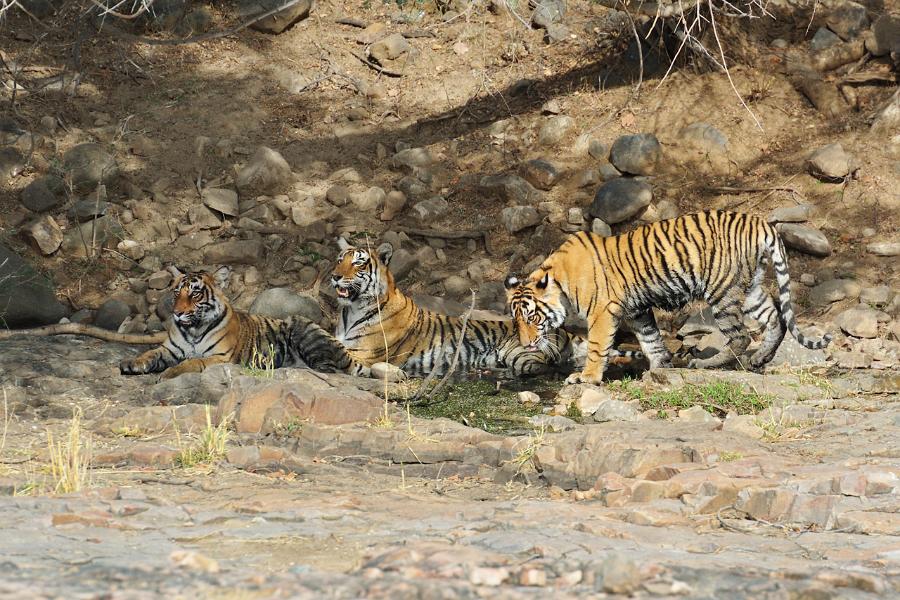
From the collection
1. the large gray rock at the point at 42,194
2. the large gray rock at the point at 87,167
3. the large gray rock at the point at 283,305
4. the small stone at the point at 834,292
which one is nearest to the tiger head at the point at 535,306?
the large gray rock at the point at 283,305

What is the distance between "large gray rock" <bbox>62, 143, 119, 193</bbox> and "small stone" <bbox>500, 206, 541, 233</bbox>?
4005mm

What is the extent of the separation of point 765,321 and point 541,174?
3.64 meters

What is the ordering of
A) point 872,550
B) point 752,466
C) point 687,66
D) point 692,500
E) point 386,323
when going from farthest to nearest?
point 687,66, point 386,323, point 752,466, point 692,500, point 872,550

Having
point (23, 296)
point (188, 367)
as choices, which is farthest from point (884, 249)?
point (23, 296)

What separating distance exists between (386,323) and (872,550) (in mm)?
6210

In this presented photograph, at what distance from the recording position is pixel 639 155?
11.5 meters

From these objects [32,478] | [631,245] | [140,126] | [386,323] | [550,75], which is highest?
[550,75]

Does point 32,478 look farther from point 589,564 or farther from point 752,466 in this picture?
point 752,466

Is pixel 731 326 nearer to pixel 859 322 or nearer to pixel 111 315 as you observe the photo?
pixel 859 322

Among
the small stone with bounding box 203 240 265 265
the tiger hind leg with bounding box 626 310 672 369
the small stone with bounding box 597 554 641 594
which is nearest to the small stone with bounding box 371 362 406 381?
the tiger hind leg with bounding box 626 310 672 369

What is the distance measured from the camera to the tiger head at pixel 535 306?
8977mm

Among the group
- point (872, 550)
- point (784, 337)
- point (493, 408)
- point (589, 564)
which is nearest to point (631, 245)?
point (784, 337)

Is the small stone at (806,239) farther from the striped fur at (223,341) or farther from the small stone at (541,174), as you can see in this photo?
the striped fur at (223,341)

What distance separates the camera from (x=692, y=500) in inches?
181
